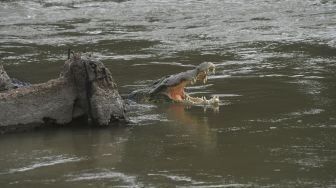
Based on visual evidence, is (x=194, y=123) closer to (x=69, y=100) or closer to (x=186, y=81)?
(x=186, y=81)

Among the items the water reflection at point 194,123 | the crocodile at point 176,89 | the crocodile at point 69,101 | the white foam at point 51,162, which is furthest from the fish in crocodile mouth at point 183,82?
the white foam at point 51,162

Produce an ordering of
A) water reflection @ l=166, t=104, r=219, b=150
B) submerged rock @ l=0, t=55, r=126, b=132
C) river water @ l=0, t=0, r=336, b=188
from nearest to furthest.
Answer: river water @ l=0, t=0, r=336, b=188 → water reflection @ l=166, t=104, r=219, b=150 → submerged rock @ l=0, t=55, r=126, b=132

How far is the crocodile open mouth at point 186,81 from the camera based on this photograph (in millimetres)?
8508

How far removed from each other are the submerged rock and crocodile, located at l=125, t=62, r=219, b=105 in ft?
4.45

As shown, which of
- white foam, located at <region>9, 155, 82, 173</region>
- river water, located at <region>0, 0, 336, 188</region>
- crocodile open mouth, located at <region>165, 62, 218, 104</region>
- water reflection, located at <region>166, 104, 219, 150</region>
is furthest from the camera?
crocodile open mouth, located at <region>165, 62, 218, 104</region>

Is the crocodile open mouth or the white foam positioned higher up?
Answer: the crocodile open mouth

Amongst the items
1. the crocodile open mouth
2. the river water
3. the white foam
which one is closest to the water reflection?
the river water

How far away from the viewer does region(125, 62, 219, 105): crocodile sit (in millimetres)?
8531

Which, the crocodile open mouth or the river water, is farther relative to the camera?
the crocodile open mouth

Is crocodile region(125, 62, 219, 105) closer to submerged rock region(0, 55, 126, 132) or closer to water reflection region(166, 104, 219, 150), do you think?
water reflection region(166, 104, 219, 150)

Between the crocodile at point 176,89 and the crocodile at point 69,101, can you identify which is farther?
the crocodile at point 176,89

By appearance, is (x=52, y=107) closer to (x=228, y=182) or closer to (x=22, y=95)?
(x=22, y=95)

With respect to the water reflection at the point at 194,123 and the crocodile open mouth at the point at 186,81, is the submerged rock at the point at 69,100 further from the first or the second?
the crocodile open mouth at the point at 186,81

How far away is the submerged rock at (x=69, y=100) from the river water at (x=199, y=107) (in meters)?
0.14
